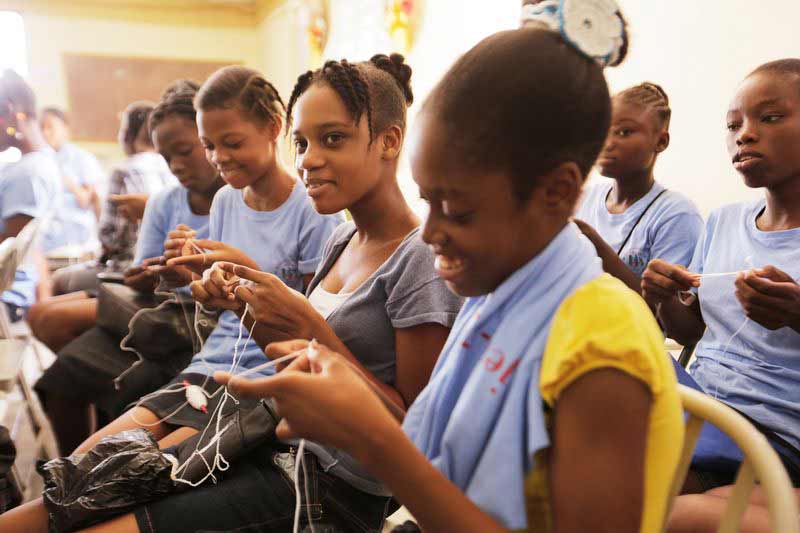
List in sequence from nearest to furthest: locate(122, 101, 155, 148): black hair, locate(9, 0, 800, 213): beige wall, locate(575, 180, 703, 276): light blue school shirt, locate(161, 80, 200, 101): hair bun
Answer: locate(575, 180, 703, 276): light blue school shirt → locate(9, 0, 800, 213): beige wall → locate(161, 80, 200, 101): hair bun → locate(122, 101, 155, 148): black hair

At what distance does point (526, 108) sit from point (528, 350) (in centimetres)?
26

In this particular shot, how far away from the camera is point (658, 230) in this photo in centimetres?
184

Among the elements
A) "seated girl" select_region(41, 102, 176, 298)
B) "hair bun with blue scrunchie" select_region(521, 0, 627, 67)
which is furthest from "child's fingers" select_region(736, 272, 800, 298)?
"seated girl" select_region(41, 102, 176, 298)

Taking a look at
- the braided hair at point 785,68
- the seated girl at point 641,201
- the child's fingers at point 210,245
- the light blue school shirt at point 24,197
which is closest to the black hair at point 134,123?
the light blue school shirt at point 24,197

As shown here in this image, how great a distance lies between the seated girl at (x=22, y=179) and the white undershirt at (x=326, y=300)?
1.79 metres

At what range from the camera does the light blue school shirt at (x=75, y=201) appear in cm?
375

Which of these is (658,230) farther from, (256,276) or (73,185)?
(73,185)

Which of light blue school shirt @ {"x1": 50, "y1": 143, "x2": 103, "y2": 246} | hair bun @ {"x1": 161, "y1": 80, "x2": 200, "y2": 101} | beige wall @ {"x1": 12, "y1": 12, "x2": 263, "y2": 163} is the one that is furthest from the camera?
beige wall @ {"x1": 12, "y1": 12, "x2": 263, "y2": 163}

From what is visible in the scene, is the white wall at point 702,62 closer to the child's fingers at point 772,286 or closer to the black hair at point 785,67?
the black hair at point 785,67

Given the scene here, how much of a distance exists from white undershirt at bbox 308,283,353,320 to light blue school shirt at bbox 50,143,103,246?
296 centimetres

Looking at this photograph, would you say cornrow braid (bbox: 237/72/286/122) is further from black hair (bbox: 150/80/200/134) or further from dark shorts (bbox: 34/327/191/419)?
dark shorts (bbox: 34/327/191/419)

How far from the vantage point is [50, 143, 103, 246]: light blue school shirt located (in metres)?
3.75

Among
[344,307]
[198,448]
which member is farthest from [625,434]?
[198,448]

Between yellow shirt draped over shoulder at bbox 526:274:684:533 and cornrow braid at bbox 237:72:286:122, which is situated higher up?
cornrow braid at bbox 237:72:286:122
